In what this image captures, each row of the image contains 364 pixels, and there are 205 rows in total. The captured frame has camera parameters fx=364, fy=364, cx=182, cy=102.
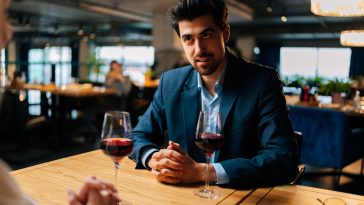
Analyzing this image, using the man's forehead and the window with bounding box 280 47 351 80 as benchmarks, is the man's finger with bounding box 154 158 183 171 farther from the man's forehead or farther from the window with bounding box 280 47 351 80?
the window with bounding box 280 47 351 80

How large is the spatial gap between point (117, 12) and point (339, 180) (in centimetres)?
829

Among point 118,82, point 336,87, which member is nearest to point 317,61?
point 336,87

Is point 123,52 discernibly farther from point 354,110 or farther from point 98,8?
point 354,110

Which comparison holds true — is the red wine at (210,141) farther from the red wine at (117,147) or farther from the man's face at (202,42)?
the man's face at (202,42)

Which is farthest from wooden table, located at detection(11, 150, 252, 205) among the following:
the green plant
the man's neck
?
the green plant

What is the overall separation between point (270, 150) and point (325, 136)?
108 inches

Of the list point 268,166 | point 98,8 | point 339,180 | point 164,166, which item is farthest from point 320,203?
point 98,8

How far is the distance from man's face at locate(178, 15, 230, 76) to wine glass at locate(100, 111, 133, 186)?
1.88 feet

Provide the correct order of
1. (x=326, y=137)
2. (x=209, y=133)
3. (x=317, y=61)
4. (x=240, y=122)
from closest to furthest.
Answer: (x=209, y=133) → (x=240, y=122) → (x=326, y=137) → (x=317, y=61)

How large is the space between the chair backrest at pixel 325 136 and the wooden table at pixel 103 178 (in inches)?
112

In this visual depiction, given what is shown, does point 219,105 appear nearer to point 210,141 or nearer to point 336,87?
point 210,141

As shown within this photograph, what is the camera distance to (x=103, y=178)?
4.37 feet

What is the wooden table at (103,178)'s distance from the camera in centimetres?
114

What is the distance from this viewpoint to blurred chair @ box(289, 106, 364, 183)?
378 centimetres
